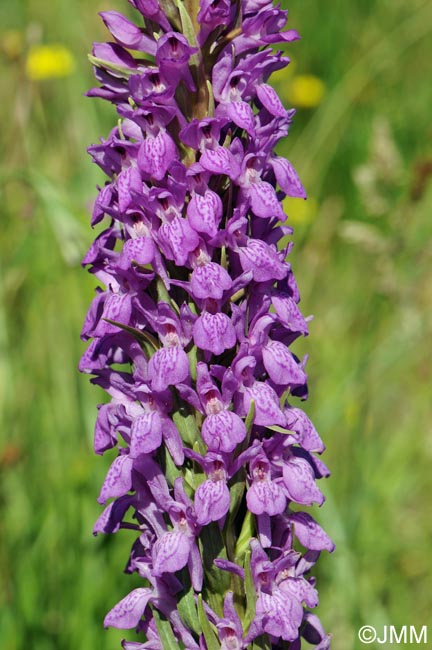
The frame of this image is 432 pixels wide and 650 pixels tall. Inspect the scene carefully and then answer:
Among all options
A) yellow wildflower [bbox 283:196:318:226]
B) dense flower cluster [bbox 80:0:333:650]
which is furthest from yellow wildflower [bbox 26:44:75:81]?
dense flower cluster [bbox 80:0:333:650]

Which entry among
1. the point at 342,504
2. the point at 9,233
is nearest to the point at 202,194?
the point at 342,504

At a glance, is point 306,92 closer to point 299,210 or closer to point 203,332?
point 299,210

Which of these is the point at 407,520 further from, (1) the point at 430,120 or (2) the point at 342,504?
(1) the point at 430,120

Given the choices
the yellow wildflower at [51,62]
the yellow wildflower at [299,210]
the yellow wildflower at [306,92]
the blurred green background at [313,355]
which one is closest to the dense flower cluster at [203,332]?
the blurred green background at [313,355]

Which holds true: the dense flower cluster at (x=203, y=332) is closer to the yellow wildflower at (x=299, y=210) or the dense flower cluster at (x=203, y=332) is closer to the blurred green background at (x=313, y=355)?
the blurred green background at (x=313, y=355)

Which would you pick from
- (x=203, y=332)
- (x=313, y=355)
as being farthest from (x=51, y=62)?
(x=203, y=332)

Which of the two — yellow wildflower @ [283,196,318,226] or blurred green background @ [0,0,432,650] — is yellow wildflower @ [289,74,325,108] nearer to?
blurred green background @ [0,0,432,650]

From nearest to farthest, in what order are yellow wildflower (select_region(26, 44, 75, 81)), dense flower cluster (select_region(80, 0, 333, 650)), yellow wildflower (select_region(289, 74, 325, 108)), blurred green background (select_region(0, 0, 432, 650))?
dense flower cluster (select_region(80, 0, 333, 650)) → blurred green background (select_region(0, 0, 432, 650)) → yellow wildflower (select_region(26, 44, 75, 81)) → yellow wildflower (select_region(289, 74, 325, 108))
